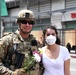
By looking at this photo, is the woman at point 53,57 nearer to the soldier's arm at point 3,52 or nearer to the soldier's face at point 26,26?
the soldier's face at point 26,26

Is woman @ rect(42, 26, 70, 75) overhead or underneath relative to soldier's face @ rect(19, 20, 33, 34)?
underneath

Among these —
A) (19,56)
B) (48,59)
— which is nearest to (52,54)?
(48,59)

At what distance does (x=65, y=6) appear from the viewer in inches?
969

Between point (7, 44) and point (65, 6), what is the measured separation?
2199cm

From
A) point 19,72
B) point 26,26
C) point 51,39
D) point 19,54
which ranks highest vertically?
point 26,26

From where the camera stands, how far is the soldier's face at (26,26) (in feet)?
10.3

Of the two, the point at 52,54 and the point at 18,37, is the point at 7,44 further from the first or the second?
the point at 52,54

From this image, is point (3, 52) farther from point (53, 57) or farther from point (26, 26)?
point (53, 57)

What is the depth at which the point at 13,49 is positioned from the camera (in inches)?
120

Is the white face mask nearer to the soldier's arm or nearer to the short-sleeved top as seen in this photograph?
the short-sleeved top

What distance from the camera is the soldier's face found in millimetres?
3137

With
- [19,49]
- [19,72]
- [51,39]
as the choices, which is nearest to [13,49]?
[19,49]

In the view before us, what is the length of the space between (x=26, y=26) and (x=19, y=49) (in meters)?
0.29

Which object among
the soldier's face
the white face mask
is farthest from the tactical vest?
the white face mask
